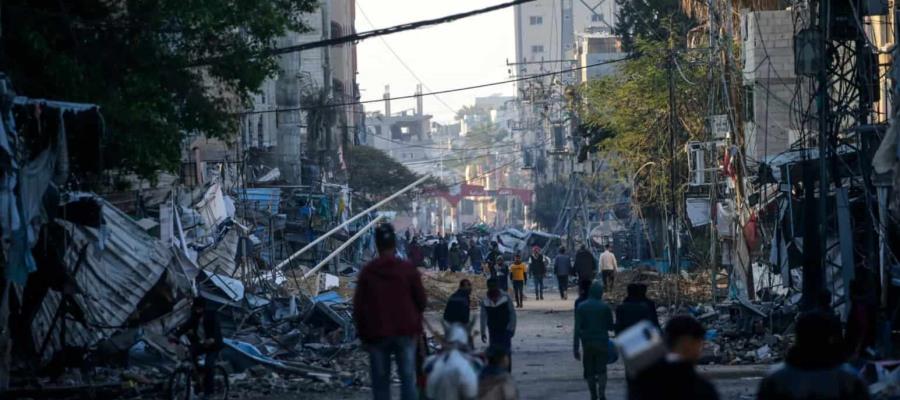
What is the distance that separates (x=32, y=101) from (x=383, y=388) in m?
5.49

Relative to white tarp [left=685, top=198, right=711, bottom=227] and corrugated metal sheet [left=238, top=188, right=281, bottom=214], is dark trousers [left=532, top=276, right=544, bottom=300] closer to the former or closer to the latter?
white tarp [left=685, top=198, right=711, bottom=227]

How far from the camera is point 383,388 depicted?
11141 millimetres

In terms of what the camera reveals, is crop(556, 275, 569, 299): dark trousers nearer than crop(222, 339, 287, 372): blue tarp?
No

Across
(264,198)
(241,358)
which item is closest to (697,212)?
(264,198)

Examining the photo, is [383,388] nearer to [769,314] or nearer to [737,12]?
[769,314]

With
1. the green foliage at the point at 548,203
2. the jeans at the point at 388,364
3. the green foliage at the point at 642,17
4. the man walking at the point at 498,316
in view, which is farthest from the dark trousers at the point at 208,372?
the green foliage at the point at 548,203

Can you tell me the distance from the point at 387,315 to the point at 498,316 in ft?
22.2

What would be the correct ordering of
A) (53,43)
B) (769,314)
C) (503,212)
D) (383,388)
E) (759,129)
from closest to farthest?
(383,388) < (53,43) < (769,314) < (759,129) < (503,212)

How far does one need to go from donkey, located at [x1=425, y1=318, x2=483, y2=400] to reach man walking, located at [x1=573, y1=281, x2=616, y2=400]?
528 cm

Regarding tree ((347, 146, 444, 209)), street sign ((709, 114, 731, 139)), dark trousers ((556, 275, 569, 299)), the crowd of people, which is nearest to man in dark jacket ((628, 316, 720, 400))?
the crowd of people

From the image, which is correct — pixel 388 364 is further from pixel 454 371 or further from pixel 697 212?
pixel 697 212

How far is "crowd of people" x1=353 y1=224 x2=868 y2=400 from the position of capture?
651cm

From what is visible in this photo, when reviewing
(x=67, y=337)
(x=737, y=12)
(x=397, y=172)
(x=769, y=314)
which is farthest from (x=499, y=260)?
(x=397, y=172)

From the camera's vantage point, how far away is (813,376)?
720 centimetres
